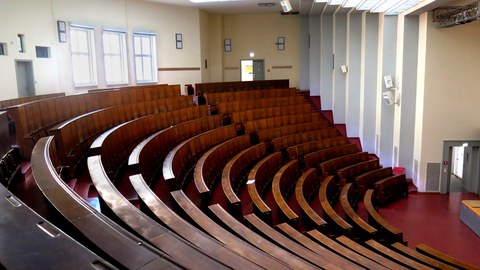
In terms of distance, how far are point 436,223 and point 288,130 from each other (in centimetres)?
215

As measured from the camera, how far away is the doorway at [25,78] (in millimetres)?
4367

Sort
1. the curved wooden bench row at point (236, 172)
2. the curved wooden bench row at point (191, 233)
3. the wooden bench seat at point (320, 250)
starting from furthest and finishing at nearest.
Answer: the curved wooden bench row at point (236, 172) → the wooden bench seat at point (320, 250) → the curved wooden bench row at point (191, 233)

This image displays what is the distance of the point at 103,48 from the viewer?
5.74 metres

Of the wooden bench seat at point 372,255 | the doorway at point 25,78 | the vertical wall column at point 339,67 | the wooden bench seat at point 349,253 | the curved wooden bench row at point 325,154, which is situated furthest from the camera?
the vertical wall column at point 339,67

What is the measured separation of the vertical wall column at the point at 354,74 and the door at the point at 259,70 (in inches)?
91.3

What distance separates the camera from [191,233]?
133cm

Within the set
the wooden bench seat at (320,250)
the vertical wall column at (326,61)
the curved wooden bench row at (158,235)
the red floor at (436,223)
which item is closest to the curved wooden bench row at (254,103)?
the vertical wall column at (326,61)

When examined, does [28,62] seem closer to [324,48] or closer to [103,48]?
[103,48]

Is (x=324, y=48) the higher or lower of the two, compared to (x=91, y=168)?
higher

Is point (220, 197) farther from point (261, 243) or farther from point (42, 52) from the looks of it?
point (42, 52)

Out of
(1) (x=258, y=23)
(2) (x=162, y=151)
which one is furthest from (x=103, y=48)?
(1) (x=258, y=23)

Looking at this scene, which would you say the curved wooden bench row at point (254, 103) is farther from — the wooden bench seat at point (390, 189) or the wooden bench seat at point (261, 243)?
the wooden bench seat at point (261, 243)

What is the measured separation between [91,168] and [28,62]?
10.9 ft

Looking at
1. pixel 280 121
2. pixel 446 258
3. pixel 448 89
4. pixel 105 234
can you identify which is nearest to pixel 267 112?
pixel 280 121
